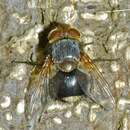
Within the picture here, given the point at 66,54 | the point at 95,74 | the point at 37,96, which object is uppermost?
the point at 66,54

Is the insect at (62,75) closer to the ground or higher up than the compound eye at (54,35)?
closer to the ground

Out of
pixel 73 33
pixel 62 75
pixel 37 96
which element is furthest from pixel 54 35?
pixel 37 96

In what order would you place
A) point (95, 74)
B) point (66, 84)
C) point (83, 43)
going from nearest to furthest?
point (66, 84), point (95, 74), point (83, 43)

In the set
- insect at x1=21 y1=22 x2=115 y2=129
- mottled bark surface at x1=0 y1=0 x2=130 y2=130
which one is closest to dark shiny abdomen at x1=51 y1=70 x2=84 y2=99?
insect at x1=21 y1=22 x2=115 y2=129

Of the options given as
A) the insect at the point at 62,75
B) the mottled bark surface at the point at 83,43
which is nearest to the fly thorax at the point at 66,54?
the insect at the point at 62,75

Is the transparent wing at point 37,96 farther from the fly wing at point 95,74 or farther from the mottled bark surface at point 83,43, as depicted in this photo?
the fly wing at point 95,74

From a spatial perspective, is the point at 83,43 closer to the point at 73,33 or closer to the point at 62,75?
the point at 73,33

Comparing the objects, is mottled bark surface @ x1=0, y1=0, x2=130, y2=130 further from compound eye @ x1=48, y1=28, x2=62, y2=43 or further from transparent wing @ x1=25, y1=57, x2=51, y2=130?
compound eye @ x1=48, y1=28, x2=62, y2=43
